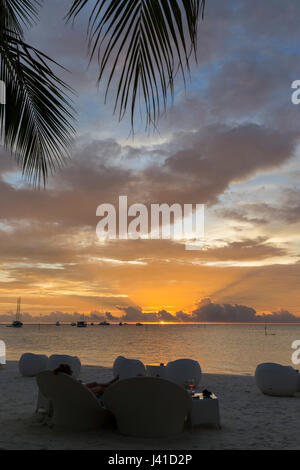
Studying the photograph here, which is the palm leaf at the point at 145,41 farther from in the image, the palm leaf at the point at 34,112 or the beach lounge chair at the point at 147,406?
the beach lounge chair at the point at 147,406

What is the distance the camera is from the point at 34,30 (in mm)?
3803

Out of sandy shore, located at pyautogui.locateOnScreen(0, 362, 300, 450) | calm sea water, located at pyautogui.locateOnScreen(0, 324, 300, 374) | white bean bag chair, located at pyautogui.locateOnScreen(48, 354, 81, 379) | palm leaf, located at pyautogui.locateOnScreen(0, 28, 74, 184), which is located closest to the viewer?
palm leaf, located at pyautogui.locateOnScreen(0, 28, 74, 184)

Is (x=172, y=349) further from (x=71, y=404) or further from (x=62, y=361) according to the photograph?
(x=71, y=404)

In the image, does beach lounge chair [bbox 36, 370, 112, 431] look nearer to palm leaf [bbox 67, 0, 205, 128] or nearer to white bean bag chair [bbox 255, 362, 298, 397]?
palm leaf [bbox 67, 0, 205, 128]

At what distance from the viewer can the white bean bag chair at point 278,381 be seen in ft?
30.7

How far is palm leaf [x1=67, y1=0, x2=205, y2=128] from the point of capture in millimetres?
1628

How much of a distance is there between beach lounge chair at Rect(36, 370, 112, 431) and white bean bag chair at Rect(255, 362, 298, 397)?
16.4ft

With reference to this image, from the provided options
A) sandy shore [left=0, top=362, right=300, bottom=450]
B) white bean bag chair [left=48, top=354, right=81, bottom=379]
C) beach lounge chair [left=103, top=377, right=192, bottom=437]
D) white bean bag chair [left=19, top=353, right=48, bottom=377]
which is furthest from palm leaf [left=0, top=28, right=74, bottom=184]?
white bean bag chair [left=19, top=353, right=48, bottom=377]

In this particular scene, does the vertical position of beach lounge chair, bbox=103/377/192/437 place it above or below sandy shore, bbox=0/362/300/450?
above

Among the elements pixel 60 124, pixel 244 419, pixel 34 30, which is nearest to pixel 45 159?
pixel 60 124

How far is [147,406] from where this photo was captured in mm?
5363

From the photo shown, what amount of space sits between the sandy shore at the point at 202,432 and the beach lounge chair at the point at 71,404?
16cm

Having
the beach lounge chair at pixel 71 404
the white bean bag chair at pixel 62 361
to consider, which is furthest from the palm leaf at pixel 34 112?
the white bean bag chair at pixel 62 361

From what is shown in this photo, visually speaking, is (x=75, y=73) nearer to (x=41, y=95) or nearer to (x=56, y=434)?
(x=41, y=95)
